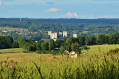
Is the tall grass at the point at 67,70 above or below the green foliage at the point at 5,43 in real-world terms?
above

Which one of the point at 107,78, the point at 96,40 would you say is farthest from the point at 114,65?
the point at 96,40

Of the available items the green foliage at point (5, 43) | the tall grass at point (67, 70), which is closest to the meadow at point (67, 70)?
the tall grass at point (67, 70)

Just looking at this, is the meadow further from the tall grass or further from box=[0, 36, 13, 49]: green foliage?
box=[0, 36, 13, 49]: green foliage

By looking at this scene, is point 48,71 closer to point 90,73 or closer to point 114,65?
point 90,73

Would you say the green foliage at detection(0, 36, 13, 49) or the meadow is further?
the green foliage at detection(0, 36, 13, 49)

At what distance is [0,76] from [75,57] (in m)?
2.41

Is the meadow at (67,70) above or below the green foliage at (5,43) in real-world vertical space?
above

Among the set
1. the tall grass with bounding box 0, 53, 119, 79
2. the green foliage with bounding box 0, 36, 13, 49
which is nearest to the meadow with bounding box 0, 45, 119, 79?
the tall grass with bounding box 0, 53, 119, 79

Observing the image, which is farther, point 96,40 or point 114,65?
point 96,40

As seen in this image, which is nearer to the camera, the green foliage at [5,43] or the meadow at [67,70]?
the meadow at [67,70]

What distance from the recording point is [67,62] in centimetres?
562

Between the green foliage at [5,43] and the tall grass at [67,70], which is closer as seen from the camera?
the tall grass at [67,70]

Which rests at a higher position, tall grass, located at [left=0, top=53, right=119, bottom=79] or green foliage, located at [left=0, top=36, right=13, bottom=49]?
tall grass, located at [left=0, top=53, right=119, bottom=79]

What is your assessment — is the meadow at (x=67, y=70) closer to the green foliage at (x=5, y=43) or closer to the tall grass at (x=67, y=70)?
the tall grass at (x=67, y=70)
